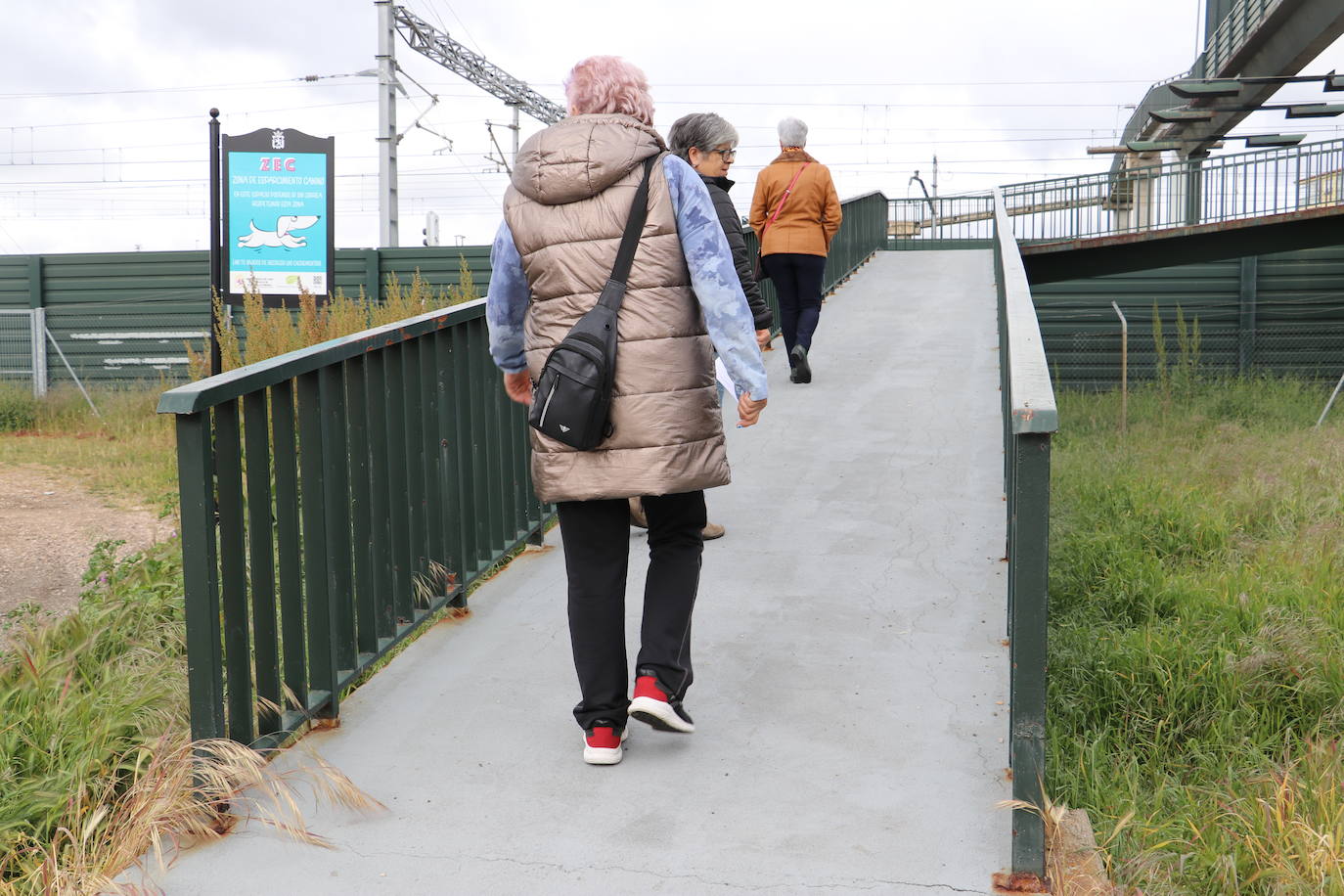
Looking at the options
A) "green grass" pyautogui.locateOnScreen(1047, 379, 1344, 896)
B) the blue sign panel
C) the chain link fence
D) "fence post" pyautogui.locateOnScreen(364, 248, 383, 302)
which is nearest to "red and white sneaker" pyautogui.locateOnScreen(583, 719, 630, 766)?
"green grass" pyautogui.locateOnScreen(1047, 379, 1344, 896)

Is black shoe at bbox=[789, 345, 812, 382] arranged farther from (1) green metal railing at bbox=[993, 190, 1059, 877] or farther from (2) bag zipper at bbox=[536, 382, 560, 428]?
(1) green metal railing at bbox=[993, 190, 1059, 877]

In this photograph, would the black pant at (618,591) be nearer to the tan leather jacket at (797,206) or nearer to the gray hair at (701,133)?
the gray hair at (701,133)

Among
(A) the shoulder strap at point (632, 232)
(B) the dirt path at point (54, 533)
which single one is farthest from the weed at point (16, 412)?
(A) the shoulder strap at point (632, 232)

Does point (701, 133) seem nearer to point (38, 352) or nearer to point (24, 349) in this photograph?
point (38, 352)

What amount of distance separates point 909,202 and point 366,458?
2297 centimetres

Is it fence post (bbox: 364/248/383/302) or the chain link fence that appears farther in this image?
fence post (bbox: 364/248/383/302)

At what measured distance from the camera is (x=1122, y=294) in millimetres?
24703

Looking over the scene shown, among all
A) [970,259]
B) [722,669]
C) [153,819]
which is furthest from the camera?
[970,259]

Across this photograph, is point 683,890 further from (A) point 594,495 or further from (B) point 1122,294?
(B) point 1122,294

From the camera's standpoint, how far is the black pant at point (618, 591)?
11.2 feet

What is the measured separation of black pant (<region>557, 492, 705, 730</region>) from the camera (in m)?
3.42

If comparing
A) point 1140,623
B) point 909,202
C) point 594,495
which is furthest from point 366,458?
point 909,202

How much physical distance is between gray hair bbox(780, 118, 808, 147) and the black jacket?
1899 mm

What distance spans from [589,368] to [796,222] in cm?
575
